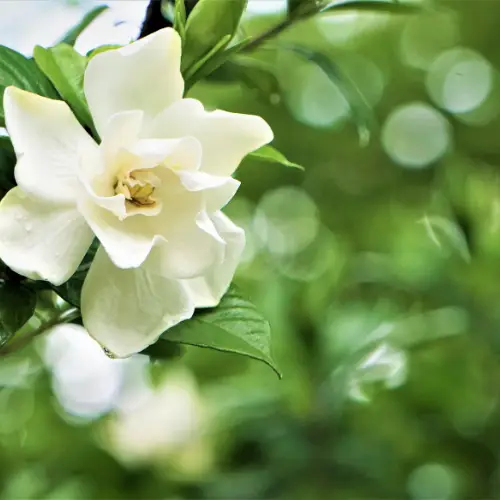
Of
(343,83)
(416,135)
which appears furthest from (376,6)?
(416,135)

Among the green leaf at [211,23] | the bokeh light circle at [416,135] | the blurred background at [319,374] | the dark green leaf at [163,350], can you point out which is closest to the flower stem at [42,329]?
the dark green leaf at [163,350]

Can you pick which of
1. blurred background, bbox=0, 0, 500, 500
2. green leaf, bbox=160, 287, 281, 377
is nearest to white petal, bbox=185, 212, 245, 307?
green leaf, bbox=160, 287, 281, 377

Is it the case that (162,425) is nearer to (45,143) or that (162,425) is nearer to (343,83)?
(343,83)

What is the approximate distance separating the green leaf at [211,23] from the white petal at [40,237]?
0.10m

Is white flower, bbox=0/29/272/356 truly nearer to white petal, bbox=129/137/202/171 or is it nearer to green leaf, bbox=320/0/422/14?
white petal, bbox=129/137/202/171

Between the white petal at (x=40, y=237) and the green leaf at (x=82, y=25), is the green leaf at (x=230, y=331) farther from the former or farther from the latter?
the green leaf at (x=82, y=25)

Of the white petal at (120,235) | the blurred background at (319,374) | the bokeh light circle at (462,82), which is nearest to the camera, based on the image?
the white petal at (120,235)

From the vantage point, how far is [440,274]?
114 cm

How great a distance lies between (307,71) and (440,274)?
554mm

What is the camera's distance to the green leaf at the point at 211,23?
1.00 feet

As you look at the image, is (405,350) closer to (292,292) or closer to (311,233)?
(292,292)

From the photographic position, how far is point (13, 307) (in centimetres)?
29

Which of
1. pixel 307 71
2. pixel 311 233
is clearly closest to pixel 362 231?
pixel 311 233

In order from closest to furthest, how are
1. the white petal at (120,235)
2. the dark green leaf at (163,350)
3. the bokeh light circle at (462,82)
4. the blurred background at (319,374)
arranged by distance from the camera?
the white petal at (120,235) < the dark green leaf at (163,350) < the blurred background at (319,374) < the bokeh light circle at (462,82)
